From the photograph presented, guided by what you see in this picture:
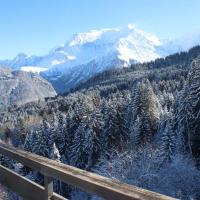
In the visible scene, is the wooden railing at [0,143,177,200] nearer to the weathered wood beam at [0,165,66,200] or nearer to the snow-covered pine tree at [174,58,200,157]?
the weathered wood beam at [0,165,66,200]

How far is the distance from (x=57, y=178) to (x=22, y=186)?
0.84m

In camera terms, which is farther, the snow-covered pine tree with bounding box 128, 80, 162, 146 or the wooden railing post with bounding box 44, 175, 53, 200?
the snow-covered pine tree with bounding box 128, 80, 162, 146

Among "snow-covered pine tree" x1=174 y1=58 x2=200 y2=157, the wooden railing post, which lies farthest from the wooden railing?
"snow-covered pine tree" x1=174 y1=58 x2=200 y2=157

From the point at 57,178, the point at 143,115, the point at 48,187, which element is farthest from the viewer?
the point at 143,115

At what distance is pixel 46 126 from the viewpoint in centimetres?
6550

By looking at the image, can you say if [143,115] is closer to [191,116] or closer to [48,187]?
[191,116]

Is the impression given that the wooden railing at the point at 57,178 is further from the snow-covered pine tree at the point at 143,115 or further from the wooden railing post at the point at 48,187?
the snow-covered pine tree at the point at 143,115

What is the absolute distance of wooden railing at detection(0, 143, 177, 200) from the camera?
2961 mm

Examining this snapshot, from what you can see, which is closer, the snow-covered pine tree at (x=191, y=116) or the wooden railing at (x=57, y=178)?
the wooden railing at (x=57, y=178)

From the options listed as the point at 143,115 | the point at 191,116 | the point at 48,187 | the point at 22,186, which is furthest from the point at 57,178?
the point at 143,115

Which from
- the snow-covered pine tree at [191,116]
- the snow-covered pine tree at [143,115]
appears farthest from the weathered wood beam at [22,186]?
the snow-covered pine tree at [143,115]

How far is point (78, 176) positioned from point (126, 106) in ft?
208

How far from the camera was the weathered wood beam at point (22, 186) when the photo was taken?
12.9ft

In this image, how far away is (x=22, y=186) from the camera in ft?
14.2
